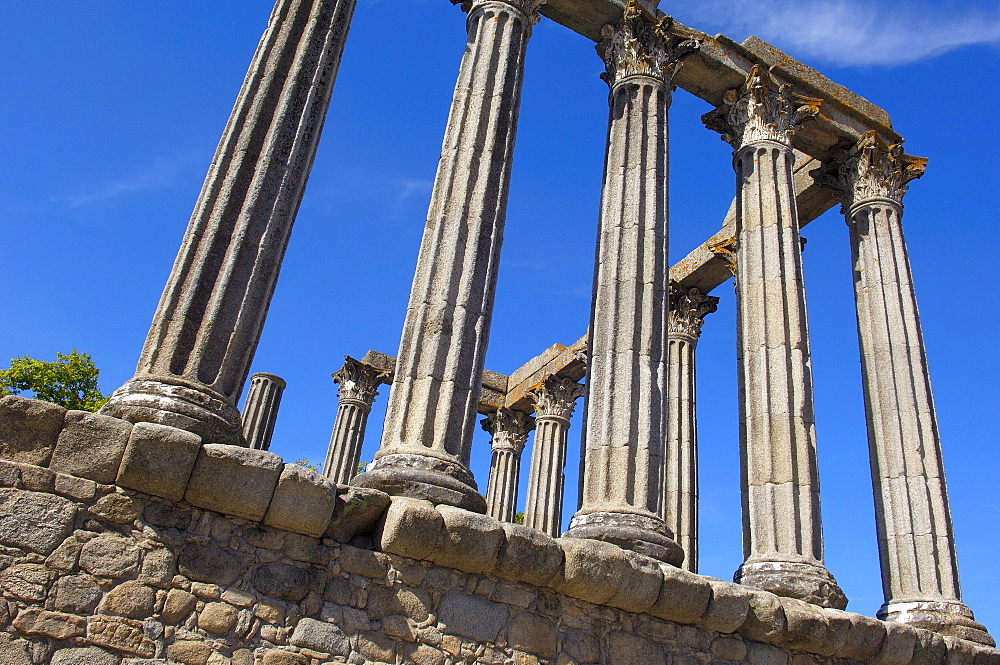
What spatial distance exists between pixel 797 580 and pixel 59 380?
25479mm

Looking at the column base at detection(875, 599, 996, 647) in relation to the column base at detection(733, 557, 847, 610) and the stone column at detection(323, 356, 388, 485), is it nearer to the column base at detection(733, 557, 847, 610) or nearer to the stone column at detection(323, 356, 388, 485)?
the column base at detection(733, 557, 847, 610)

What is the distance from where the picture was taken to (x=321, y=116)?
32.7 ft

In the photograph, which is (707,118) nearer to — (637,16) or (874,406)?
(637,16)

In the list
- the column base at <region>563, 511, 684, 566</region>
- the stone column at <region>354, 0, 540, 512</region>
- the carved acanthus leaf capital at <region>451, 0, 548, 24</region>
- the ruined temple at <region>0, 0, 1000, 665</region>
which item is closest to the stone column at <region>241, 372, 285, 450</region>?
the ruined temple at <region>0, 0, 1000, 665</region>

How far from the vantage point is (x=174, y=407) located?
→ 7.30m

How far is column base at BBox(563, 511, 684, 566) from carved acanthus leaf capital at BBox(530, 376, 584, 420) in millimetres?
13414

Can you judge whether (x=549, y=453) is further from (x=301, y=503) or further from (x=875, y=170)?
(x=301, y=503)

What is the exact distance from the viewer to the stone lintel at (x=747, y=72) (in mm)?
14055

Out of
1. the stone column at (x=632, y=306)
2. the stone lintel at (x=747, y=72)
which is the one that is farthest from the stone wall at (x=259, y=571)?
the stone lintel at (x=747, y=72)

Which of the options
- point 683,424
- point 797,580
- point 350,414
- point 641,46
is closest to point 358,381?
point 350,414

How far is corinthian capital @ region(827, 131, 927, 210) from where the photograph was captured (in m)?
16.0

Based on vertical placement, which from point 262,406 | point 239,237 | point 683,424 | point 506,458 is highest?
point 506,458

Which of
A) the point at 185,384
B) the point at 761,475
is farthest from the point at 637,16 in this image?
the point at 185,384

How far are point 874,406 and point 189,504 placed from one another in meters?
11.9
